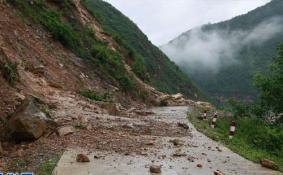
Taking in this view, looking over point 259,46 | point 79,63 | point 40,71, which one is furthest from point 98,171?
point 259,46

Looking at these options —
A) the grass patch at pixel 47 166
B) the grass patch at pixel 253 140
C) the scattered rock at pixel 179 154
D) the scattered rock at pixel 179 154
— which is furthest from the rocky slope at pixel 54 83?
the grass patch at pixel 253 140

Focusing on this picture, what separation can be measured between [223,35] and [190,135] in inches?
5371

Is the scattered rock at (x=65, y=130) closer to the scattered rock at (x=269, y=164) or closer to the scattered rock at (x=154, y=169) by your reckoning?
the scattered rock at (x=154, y=169)

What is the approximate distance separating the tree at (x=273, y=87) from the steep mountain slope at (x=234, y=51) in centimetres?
7403

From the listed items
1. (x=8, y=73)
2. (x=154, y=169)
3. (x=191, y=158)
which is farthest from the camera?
(x=8, y=73)

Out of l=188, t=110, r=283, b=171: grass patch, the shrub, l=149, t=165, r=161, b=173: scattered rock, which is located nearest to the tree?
l=188, t=110, r=283, b=171: grass patch

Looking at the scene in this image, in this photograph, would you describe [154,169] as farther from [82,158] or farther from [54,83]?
[54,83]

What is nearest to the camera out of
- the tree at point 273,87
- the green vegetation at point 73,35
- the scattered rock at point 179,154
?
the scattered rock at point 179,154

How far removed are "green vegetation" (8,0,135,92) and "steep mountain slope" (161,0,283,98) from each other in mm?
64243

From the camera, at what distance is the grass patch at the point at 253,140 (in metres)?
13.1

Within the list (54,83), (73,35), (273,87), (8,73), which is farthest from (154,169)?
(73,35)

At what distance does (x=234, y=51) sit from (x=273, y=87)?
114110 millimetres

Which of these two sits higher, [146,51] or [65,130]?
[146,51]

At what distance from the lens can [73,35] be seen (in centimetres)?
3209
